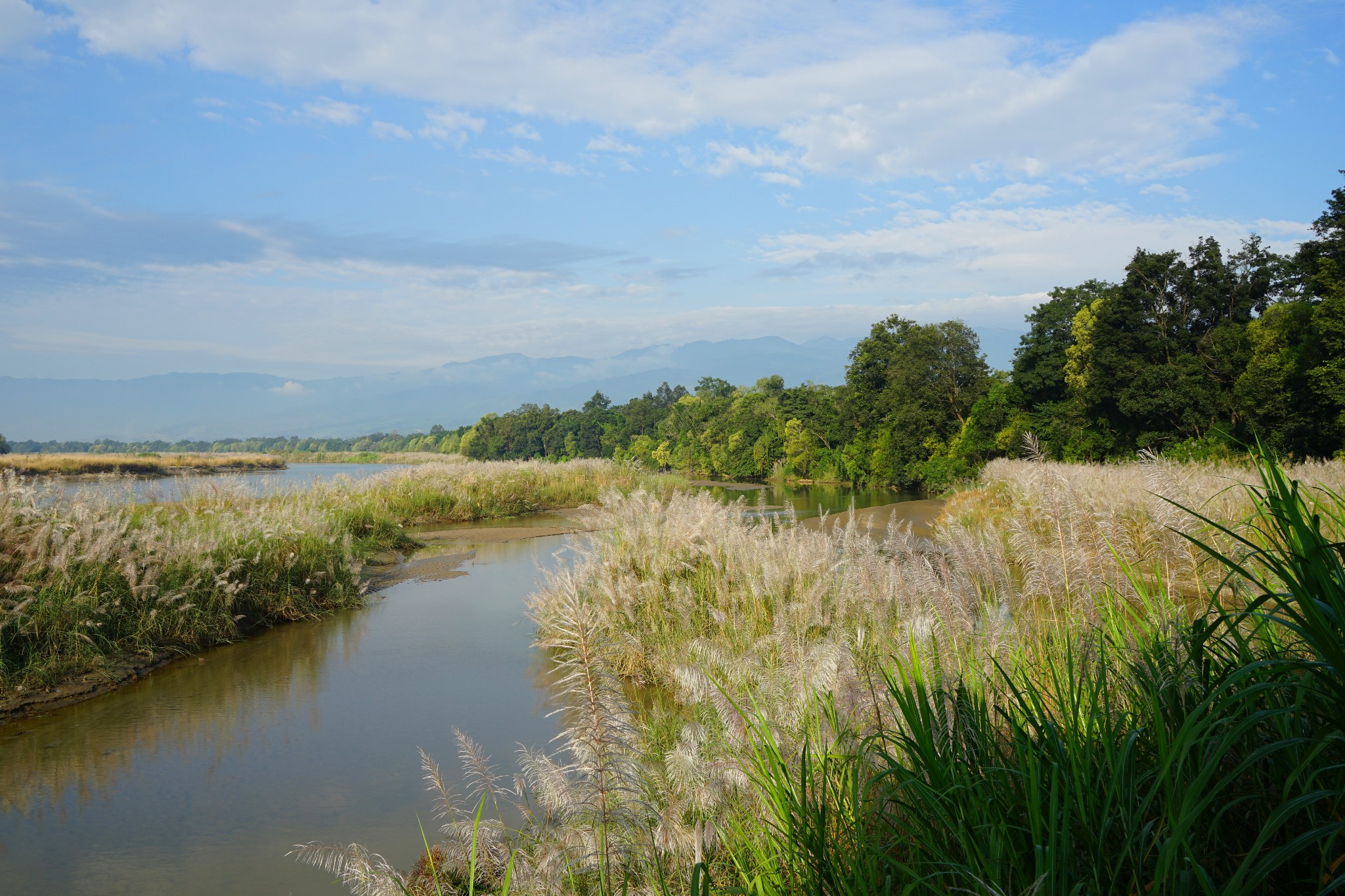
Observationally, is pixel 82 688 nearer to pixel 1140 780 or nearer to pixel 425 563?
pixel 425 563

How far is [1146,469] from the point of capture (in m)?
4.63

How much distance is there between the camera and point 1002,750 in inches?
104

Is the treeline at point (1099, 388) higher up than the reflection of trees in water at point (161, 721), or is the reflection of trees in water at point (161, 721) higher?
the treeline at point (1099, 388)

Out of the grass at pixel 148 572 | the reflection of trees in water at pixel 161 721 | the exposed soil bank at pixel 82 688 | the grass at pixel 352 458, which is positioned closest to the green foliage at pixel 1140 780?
the reflection of trees in water at pixel 161 721

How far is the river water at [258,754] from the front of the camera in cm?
401

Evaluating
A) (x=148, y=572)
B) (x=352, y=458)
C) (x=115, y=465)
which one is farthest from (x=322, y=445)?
(x=148, y=572)

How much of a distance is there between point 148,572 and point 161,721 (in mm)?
1832

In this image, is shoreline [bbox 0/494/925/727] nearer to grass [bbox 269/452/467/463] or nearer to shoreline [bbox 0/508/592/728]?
shoreline [bbox 0/508/592/728]

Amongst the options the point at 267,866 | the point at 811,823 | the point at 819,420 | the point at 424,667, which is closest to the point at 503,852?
the point at 811,823

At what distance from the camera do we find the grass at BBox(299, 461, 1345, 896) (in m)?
1.63

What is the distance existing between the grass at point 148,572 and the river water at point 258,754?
0.51m

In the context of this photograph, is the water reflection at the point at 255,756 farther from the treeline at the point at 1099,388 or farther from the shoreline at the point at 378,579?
the treeline at the point at 1099,388

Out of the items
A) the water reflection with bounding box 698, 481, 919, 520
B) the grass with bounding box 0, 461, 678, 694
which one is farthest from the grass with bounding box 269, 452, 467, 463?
the grass with bounding box 0, 461, 678, 694

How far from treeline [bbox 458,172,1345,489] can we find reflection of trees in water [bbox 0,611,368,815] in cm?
825
